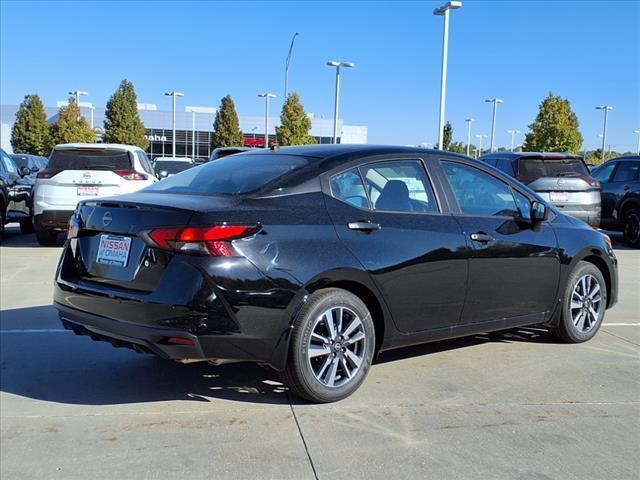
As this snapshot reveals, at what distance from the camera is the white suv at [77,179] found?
1066 cm

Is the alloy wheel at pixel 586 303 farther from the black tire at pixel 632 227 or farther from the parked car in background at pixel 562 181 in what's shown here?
the black tire at pixel 632 227

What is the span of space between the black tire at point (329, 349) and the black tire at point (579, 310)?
2097 mm

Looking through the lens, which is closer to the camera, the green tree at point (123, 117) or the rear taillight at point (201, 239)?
the rear taillight at point (201, 239)

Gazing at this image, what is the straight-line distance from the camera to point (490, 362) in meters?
5.01

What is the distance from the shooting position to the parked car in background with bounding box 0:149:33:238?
1180 cm

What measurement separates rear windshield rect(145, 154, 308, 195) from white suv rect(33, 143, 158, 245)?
6315 mm

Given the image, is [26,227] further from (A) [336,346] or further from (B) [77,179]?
(A) [336,346]

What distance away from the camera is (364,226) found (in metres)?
4.09

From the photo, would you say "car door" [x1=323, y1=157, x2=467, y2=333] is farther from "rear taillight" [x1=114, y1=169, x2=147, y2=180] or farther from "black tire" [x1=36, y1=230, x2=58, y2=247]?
"black tire" [x1=36, y1=230, x2=58, y2=247]

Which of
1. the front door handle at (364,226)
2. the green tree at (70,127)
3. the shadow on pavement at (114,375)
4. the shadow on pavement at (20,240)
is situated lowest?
the shadow on pavement at (114,375)

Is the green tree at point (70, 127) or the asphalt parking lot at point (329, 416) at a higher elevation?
the green tree at point (70, 127)

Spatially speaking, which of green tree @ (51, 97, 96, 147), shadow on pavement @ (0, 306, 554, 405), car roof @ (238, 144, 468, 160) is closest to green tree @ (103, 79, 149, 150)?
green tree @ (51, 97, 96, 147)

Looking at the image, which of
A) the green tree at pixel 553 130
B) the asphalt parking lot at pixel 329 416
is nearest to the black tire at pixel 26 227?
the asphalt parking lot at pixel 329 416

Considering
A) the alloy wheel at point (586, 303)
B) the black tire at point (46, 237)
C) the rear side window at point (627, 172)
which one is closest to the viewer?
the alloy wheel at point (586, 303)
